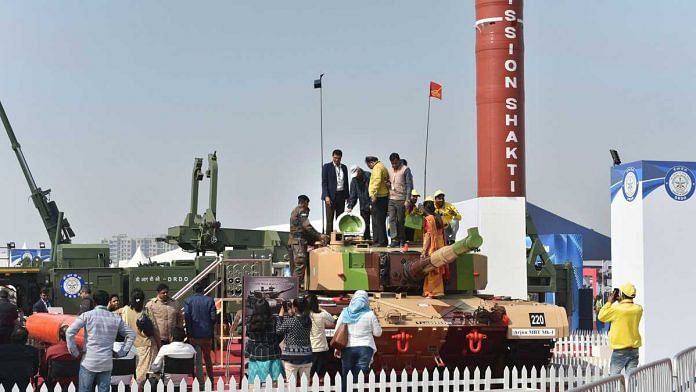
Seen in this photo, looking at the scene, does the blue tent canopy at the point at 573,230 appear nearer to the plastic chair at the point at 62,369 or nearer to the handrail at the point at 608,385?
the plastic chair at the point at 62,369

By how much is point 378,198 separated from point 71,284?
14.9 meters

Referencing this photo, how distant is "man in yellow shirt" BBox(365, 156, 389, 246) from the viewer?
16.6 m

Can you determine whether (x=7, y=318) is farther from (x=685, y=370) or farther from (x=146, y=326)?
(x=685, y=370)

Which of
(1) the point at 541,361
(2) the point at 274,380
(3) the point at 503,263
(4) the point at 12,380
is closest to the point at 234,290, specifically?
(3) the point at 503,263

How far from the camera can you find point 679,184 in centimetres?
1638

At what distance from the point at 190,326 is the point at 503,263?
938 centimetres

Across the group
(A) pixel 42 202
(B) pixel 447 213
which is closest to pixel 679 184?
(B) pixel 447 213

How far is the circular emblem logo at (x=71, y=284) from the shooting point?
29094 millimetres

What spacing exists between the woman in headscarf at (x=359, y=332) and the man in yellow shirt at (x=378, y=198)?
3803 millimetres

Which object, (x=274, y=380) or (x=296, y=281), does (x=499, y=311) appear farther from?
(x=274, y=380)

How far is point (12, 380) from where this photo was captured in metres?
10.1

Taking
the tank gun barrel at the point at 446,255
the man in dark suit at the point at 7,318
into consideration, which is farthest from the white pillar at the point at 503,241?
the man in dark suit at the point at 7,318

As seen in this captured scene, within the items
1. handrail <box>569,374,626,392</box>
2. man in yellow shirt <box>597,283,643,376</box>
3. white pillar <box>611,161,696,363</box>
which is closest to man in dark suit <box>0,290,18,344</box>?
handrail <box>569,374,626,392</box>

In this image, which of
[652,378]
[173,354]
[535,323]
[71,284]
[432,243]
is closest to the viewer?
[652,378]
